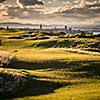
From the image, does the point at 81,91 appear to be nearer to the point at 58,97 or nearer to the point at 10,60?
the point at 58,97

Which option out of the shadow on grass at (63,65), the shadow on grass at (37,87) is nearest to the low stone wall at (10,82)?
the shadow on grass at (37,87)

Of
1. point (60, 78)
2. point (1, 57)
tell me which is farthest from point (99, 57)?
point (1, 57)

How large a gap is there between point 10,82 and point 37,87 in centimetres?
378

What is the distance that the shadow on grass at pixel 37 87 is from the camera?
4178 centimetres

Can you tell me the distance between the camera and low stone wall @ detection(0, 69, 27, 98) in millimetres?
41094

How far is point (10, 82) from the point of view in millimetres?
42250

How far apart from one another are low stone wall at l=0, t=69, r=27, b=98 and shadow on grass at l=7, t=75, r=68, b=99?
25.6 inches

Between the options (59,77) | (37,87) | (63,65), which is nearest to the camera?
(37,87)

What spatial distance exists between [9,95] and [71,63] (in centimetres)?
1532

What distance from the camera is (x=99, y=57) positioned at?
58.3 meters

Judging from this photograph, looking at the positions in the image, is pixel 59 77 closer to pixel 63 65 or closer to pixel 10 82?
pixel 63 65

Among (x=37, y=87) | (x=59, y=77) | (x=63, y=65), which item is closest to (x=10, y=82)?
(x=37, y=87)

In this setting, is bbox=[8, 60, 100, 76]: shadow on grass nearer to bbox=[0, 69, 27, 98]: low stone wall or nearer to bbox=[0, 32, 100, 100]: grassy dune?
bbox=[0, 32, 100, 100]: grassy dune

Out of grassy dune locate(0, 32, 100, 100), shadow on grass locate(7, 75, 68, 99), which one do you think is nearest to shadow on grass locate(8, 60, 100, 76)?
grassy dune locate(0, 32, 100, 100)
